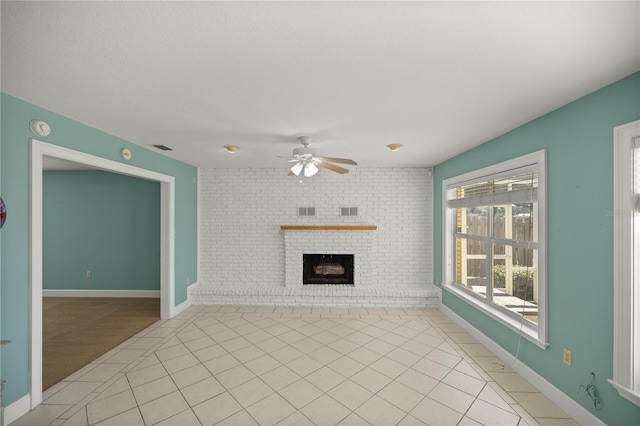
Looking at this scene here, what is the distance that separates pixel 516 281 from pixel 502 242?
1.51ft

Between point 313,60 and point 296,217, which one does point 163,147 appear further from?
point 313,60

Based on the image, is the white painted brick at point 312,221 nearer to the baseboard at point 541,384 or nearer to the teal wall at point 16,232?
the baseboard at point 541,384

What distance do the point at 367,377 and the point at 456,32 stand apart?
278 cm

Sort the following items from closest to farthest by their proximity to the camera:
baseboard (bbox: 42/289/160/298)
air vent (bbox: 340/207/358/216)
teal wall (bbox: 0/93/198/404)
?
1. teal wall (bbox: 0/93/198/404)
2. air vent (bbox: 340/207/358/216)
3. baseboard (bbox: 42/289/160/298)

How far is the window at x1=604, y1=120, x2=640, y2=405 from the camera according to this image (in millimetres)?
1627

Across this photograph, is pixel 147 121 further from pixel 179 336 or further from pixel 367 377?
pixel 367 377

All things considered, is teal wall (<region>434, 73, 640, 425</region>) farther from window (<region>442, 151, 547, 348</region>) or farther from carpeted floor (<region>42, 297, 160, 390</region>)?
carpeted floor (<region>42, 297, 160, 390</region>)

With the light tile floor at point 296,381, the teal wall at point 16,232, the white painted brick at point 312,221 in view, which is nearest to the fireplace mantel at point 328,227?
the white painted brick at point 312,221

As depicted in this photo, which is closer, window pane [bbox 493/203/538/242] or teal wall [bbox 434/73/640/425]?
teal wall [bbox 434/73/640/425]

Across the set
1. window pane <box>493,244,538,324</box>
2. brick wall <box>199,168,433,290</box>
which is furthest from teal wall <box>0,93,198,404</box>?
window pane <box>493,244,538,324</box>

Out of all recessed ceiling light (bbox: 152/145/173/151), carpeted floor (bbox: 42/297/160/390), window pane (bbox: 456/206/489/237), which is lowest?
carpeted floor (bbox: 42/297/160/390)

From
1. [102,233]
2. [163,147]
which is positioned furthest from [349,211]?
[102,233]

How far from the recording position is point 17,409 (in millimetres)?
1993

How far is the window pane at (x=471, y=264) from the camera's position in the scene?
139 inches
